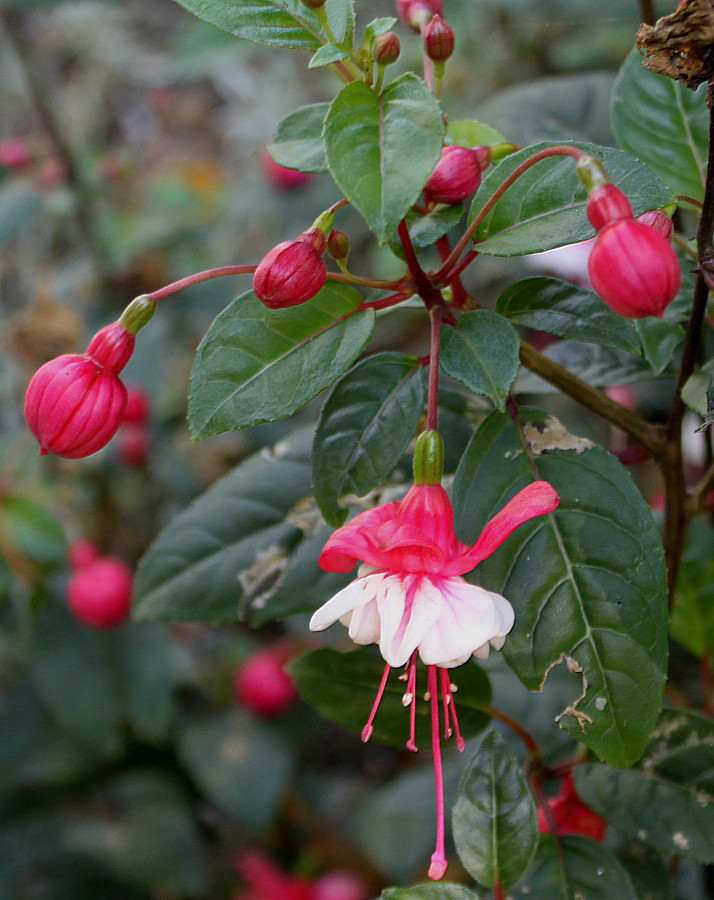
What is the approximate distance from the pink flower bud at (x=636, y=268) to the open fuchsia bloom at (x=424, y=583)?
10 centimetres

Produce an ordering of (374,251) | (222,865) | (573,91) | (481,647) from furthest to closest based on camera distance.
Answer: (374,251) < (222,865) < (573,91) < (481,647)

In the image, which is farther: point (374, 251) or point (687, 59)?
point (374, 251)

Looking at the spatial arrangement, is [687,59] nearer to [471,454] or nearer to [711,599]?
[471,454]

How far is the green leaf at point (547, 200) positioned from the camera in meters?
0.44

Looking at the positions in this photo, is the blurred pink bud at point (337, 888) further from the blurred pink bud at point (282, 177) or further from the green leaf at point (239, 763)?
the blurred pink bud at point (282, 177)

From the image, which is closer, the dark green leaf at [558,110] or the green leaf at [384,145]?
the green leaf at [384,145]

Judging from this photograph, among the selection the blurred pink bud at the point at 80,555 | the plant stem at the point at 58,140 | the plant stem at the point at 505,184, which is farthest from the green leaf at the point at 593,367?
the plant stem at the point at 58,140

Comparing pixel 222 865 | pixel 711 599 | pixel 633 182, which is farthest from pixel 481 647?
pixel 222 865

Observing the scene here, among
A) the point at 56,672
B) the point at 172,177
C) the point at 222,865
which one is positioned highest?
the point at 172,177

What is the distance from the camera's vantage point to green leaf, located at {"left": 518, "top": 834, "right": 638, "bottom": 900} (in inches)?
20.7

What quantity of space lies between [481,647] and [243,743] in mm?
874

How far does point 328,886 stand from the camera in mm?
1192

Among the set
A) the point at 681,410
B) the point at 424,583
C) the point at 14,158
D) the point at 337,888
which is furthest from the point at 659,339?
the point at 14,158

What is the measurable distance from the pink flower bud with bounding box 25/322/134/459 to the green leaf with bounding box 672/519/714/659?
1.64 ft
